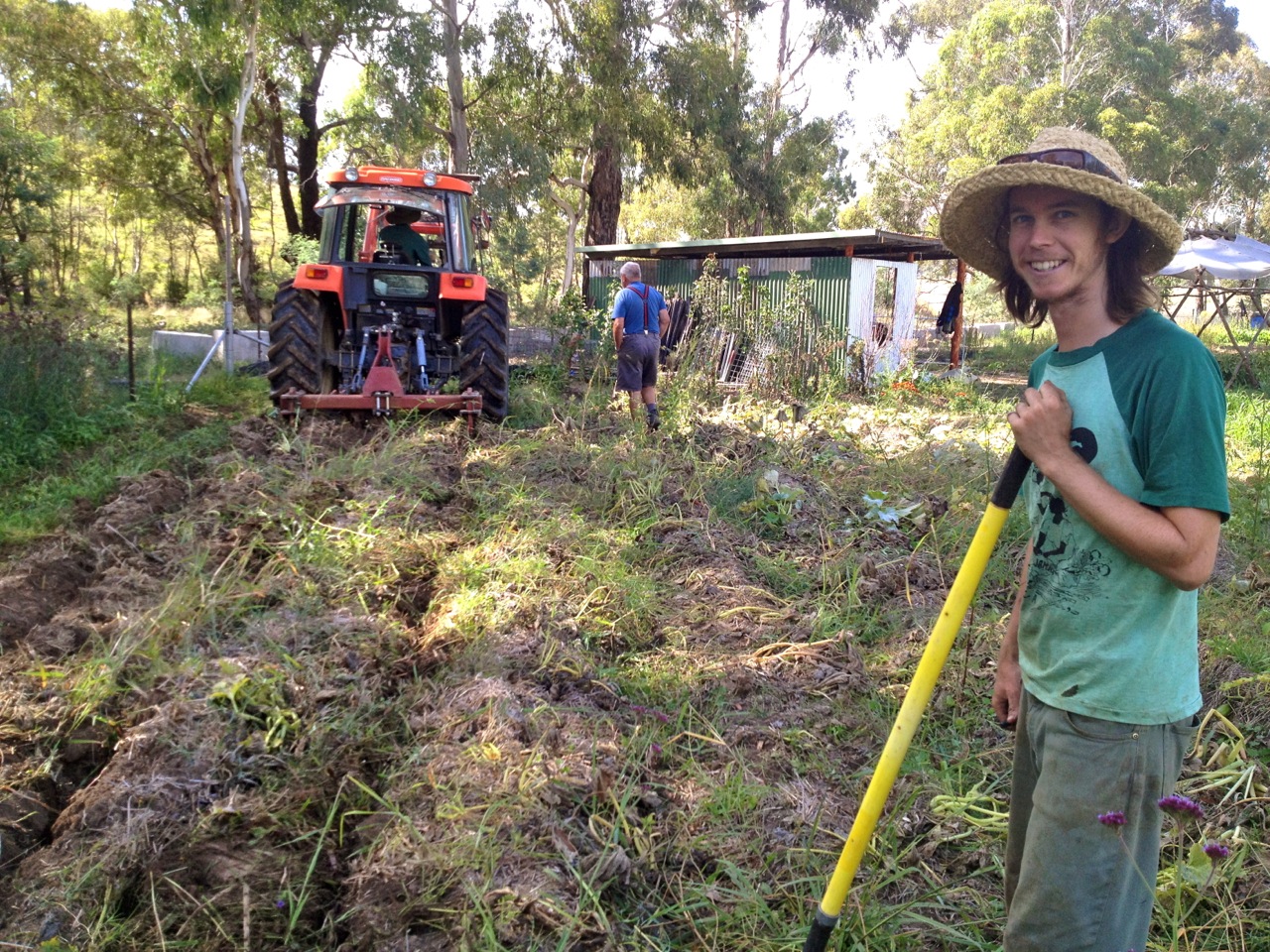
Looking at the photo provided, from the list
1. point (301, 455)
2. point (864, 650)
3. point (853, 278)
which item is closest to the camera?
point (864, 650)

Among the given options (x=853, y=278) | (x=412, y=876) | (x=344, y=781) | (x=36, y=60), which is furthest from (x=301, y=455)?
(x=36, y=60)

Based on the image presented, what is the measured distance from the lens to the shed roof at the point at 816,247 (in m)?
12.0

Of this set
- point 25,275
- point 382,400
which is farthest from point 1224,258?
point 25,275

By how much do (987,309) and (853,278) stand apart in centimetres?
2132

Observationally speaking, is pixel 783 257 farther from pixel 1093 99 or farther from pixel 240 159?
pixel 1093 99

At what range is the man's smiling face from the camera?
5.37 ft

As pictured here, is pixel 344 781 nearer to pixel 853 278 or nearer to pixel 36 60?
pixel 853 278

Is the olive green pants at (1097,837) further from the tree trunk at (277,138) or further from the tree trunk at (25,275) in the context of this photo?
the tree trunk at (277,138)

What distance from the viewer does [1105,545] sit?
156 cm

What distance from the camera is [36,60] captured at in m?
17.0

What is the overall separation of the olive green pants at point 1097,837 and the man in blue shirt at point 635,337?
262 inches

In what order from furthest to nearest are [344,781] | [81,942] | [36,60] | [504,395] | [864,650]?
[36,60], [504,395], [864,650], [344,781], [81,942]

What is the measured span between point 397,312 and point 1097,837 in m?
7.35

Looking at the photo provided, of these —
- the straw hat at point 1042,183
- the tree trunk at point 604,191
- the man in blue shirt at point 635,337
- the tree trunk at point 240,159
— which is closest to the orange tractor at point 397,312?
the man in blue shirt at point 635,337
